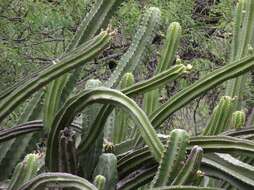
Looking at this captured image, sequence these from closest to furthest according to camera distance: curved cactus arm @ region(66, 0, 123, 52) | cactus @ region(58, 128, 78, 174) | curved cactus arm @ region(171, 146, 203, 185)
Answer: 1. curved cactus arm @ region(171, 146, 203, 185)
2. cactus @ region(58, 128, 78, 174)
3. curved cactus arm @ region(66, 0, 123, 52)

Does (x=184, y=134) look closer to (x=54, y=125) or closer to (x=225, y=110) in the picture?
(x=54, y=125)

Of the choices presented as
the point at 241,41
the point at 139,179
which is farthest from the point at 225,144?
the point at 241,41

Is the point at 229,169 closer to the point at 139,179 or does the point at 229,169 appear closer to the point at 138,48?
the point at 139,179

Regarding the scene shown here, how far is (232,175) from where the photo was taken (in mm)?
1915

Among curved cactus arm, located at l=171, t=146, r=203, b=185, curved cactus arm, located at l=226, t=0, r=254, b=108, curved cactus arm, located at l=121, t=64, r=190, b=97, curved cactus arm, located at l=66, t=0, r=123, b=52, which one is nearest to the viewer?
curved cactus arm, located at l=171, t=146, r=203, b=185

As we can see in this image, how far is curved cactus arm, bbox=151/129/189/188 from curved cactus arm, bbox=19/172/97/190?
219 millimetres

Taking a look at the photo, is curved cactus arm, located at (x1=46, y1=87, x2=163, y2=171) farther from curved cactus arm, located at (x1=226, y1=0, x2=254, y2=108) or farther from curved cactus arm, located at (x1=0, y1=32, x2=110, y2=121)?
curved cactus arm, located at (x1=226, y1=0, x2=254, y2=108)

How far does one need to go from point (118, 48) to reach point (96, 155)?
12.1 ft

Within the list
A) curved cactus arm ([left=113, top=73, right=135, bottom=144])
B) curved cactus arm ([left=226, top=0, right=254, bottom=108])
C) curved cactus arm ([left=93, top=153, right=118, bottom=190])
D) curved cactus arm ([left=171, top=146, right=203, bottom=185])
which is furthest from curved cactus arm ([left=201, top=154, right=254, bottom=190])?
curved cactus arm ([left=226, top=0, right=254, bottom=108])

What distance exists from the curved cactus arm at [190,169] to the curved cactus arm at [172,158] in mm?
27

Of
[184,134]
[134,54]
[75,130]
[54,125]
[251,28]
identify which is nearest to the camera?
[184,134]

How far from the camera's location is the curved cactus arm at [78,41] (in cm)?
219

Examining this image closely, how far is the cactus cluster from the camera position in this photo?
187cm

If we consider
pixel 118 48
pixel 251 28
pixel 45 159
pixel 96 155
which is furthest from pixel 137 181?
pixel 118 48
